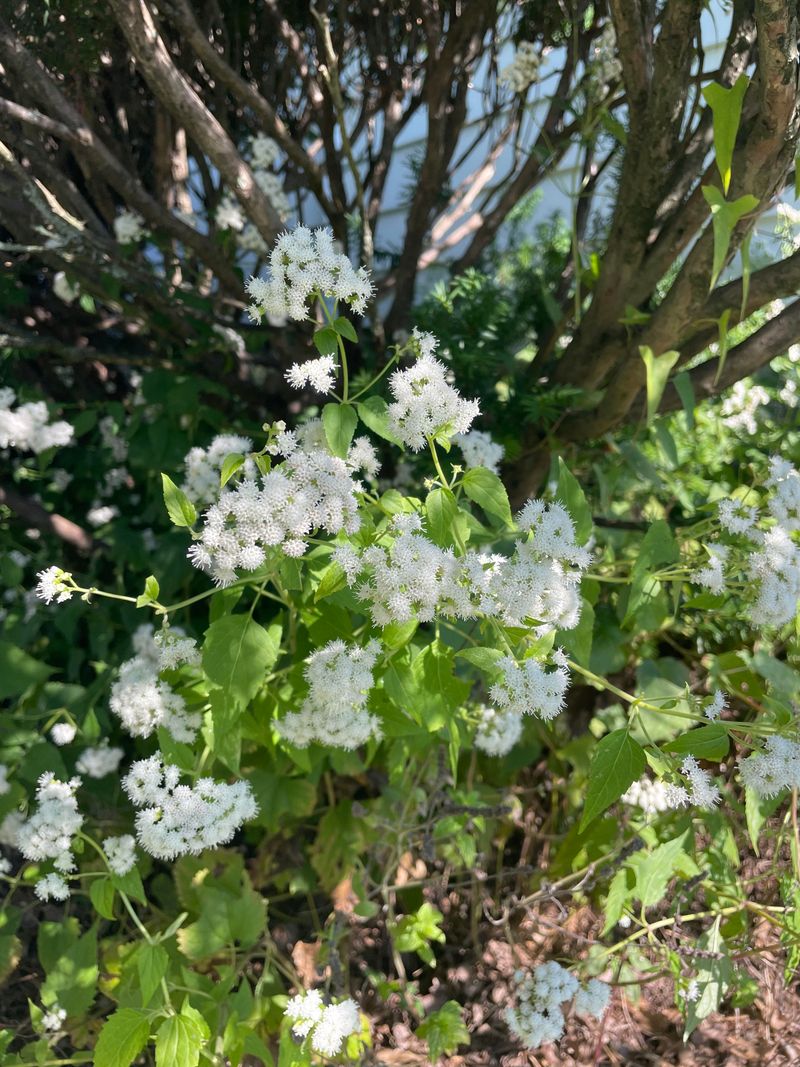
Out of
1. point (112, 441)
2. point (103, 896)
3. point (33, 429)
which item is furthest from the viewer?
point (112, 441)

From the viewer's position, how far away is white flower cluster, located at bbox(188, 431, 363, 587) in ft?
2.42

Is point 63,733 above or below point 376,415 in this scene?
below

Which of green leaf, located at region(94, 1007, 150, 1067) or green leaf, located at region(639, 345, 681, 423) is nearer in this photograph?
green leaf, located at region(94, 1007, 150, 1067)

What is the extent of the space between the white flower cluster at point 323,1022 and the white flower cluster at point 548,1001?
0.26m

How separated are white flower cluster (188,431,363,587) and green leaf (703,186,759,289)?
49cm

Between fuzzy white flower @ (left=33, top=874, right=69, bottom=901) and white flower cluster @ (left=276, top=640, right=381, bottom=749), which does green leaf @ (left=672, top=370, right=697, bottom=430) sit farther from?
fuzzy white flower @ (left=33, top=874, right=69, bottom=901)

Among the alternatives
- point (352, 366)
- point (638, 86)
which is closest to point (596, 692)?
point (352, 366)

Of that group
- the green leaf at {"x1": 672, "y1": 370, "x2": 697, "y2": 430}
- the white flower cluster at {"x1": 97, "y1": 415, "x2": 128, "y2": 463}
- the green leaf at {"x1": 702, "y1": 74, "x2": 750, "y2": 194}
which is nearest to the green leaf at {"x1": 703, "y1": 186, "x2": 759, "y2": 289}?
the green leaf at {"x1": 702, "y1": 74, "x2": 750, "y2": 194}

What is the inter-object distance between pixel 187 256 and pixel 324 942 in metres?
1.38

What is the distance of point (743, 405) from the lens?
5.69 feet

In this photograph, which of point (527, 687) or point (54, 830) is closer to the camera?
point (527, 687)

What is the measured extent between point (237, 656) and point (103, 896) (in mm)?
399

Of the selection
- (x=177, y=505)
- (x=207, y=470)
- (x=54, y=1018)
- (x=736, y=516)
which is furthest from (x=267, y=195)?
(x=54, y=1018)

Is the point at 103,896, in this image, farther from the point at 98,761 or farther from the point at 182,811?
the point at 98,761
